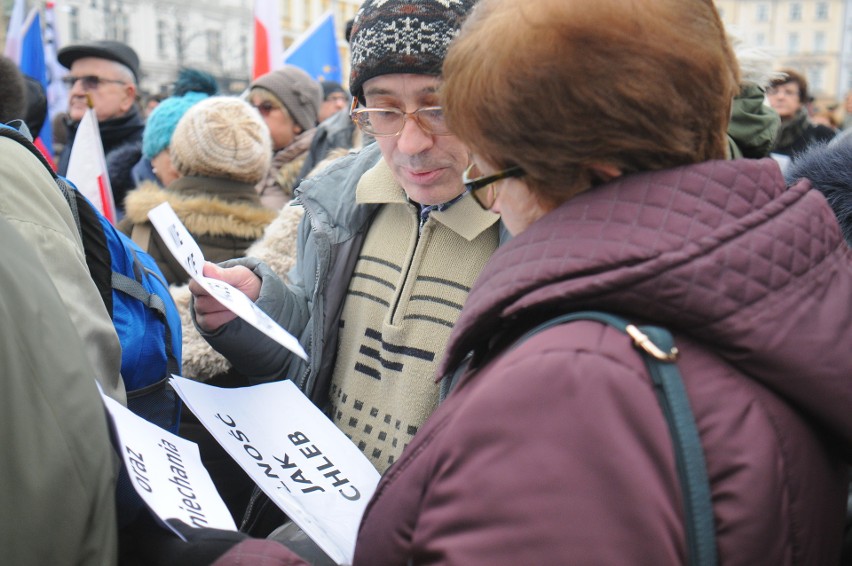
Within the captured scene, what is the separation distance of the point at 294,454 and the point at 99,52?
13.6 ft

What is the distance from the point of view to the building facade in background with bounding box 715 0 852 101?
65.4m

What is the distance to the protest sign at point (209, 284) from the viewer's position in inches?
61.8

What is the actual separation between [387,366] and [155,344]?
0.55 meters

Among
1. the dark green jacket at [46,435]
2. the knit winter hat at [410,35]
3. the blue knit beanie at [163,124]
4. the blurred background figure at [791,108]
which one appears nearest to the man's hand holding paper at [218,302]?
the knit winter hat at [410,35]

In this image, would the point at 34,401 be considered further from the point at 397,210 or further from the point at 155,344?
the point at 397,210

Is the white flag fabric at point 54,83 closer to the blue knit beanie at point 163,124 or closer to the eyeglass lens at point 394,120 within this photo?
the blue knit beanie at point 163,124

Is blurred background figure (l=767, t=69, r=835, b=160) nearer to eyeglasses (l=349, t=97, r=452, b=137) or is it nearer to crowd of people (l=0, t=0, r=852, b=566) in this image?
eyeglasses (l=349, t=97, r=452, b=137)

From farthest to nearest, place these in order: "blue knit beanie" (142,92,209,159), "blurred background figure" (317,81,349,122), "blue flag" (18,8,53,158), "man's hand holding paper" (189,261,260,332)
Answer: "blurred background figure" (317,81,349,122) → "blue flag" (18,8,53,158) → "blue knit beanie" (142,92,209,159) → "man's hand holding paper" (189,261,260,332)

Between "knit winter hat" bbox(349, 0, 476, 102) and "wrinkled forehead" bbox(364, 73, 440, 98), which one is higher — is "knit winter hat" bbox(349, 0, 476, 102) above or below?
above

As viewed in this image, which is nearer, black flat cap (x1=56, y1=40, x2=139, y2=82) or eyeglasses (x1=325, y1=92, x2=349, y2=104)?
black flat cap (x1=56, y1=40, x2=139, y2=82)

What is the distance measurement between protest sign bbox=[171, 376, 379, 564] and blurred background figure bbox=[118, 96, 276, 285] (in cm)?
162

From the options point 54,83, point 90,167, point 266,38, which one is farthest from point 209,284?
point 54,83

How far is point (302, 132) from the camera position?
5.23m

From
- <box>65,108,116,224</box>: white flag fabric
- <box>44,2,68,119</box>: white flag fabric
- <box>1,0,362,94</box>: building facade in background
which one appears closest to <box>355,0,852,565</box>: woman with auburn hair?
<box>65,108,116,224</box>: white flag fabric
